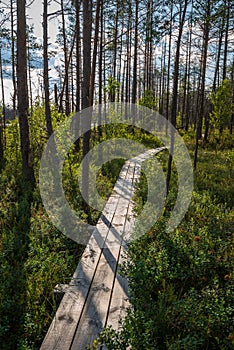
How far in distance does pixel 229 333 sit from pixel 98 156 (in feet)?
33.1

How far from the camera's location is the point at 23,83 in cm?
841

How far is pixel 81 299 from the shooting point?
334cm

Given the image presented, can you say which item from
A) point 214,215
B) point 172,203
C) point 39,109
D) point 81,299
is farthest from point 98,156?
point 81,299

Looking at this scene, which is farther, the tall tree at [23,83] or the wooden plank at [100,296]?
the tall tree at [23,83]

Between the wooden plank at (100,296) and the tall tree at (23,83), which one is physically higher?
the tall tree at (23,83)

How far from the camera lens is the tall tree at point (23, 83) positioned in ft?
27.1

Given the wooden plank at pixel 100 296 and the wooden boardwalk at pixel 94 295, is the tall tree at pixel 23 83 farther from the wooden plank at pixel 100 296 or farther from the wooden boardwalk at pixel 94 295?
the wooden plank at pixel 100 296

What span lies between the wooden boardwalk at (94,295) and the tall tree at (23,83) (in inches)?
166

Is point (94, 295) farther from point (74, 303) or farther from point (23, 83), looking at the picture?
point (23, 83)

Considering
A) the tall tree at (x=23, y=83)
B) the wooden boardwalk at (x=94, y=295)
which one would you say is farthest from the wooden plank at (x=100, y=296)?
the tall tree at (x=23, y=83)

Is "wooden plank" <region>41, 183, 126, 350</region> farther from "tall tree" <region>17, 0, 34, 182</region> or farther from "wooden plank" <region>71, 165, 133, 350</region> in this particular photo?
"tall tree" <region>17, 0, 34, 182</region>

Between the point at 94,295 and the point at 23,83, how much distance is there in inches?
269

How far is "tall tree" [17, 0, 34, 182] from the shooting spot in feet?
27.1

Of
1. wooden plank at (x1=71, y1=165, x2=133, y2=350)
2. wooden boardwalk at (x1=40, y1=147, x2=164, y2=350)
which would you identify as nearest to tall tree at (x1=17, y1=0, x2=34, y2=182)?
wooden boardwalk at (x1=40, y1=147, x2=164, y2=350)
